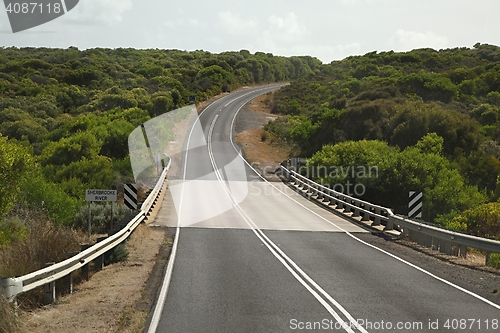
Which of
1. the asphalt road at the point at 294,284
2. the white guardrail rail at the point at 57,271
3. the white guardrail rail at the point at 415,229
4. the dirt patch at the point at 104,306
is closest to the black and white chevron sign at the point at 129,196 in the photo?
the asphalt road at the point at 294,284

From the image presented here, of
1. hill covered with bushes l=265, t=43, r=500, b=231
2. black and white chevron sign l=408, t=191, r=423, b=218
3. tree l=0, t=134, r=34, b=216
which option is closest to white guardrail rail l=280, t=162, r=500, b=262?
black and white chevron sign l=408, t=191, r=423, b=218

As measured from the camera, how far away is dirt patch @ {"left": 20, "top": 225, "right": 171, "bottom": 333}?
919 cm

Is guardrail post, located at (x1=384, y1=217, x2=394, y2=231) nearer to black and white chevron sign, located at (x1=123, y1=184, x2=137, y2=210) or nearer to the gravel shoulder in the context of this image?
the gravel shoulder

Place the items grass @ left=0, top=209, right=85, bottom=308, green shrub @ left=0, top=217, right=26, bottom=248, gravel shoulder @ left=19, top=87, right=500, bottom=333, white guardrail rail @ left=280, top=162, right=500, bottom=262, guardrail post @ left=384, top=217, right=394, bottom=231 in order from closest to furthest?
gravel shoulder @ left=19, top=87, right=500, bottom=333 → grass @ left=0, top=209, right=85, bottom=308 → white guardrail rail @ left=280, top=162, right=500, bottom=262 → green shrub @ left=0, top=217, right=26, bottom=248 → guardrail post @ left=384, top=217, right=394, bottom=231

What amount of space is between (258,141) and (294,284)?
5534cm

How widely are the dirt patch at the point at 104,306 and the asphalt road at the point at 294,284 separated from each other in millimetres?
430

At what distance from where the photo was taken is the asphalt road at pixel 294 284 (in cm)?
948

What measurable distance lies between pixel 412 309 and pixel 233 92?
10618cm

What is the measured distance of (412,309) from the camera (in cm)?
1043

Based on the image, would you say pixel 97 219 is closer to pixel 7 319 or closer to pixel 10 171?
pixel 10 171

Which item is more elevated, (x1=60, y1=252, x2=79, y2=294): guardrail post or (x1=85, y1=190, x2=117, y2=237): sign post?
(x1=85, y1=190, x2=117, y2=237): sign post

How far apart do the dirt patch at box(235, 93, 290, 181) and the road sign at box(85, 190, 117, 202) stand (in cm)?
2732

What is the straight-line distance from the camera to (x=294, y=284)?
12.6 metres

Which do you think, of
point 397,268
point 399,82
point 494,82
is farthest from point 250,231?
point 494,82
